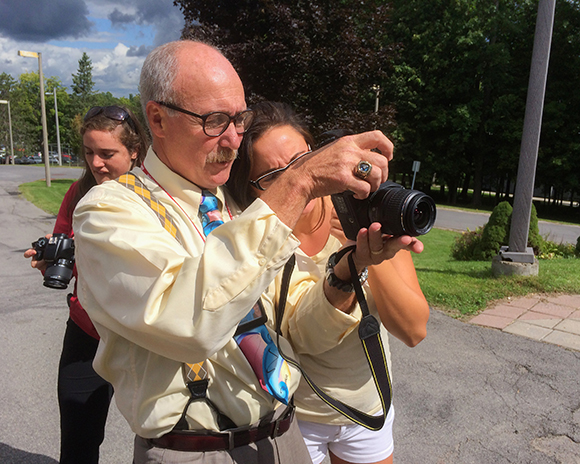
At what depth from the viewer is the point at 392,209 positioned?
47.1 inches

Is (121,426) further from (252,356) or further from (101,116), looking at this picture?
(252,356)

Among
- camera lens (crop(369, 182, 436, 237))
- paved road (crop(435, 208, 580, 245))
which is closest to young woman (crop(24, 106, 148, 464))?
camera lens (crop(369, 182, 436, 237))

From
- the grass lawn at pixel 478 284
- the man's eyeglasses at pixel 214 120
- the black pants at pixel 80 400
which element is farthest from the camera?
the grass lawn at pixel 478 284

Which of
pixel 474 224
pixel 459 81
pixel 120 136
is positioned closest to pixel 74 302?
pixel 120 136

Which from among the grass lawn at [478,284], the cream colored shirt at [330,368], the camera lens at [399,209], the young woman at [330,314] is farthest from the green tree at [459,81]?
the camera lens at [399,209]

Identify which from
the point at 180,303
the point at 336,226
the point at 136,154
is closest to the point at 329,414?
the point at 336,226

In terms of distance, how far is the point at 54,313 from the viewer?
519 cm

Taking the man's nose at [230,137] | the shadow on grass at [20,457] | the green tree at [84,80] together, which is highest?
the green tree at [84,80]

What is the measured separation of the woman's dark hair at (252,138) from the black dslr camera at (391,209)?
1.62 ft

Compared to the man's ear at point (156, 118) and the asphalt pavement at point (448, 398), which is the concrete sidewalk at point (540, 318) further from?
the man's ear at point (156, 118)

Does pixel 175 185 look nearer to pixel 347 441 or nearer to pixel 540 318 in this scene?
pixel 347 441

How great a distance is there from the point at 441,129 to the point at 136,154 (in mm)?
27009

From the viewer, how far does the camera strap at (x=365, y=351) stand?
1.44 meters

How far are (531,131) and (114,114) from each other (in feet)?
19.1
